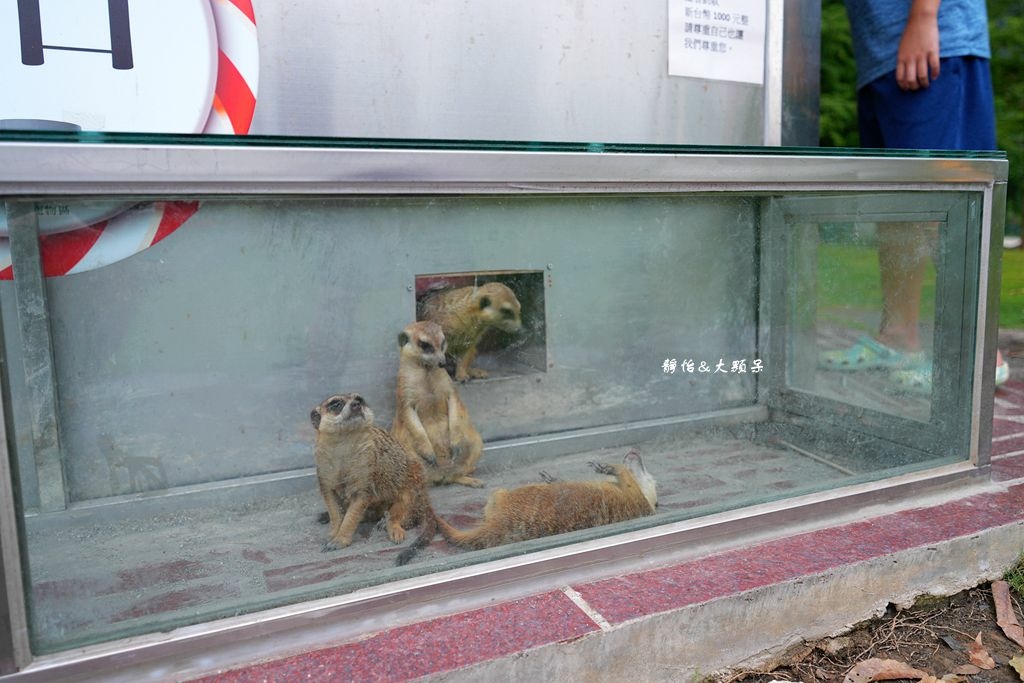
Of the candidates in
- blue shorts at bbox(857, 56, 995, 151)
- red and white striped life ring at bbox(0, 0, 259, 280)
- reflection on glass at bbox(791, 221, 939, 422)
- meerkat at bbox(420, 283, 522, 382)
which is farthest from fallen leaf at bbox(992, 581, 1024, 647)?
red and white striped life ring at bbox(0, 0, 259, 280)

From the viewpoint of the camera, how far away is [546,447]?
260 centimetres

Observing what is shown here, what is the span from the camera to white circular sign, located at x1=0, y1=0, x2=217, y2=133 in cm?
217

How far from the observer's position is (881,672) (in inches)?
78.8

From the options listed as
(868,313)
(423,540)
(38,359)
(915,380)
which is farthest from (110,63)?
(915,380)

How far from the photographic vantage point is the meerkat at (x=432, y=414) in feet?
7.64

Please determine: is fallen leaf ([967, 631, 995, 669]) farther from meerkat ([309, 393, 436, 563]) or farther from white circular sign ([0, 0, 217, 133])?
white circular sign ([0, 0, 217, 133])

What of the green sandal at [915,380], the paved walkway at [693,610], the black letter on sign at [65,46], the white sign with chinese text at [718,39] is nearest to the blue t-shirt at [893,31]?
the white sign with chinese text at [718,39]

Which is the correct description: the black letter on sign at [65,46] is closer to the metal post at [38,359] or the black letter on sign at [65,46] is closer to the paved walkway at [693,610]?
the metal post at [38,359]

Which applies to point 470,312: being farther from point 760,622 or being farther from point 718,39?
point 718,39

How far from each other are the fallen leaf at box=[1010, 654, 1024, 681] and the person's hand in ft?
7.78

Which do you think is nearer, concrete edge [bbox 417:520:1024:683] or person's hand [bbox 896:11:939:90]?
concrete edge [bbox 417:520:1024:683]

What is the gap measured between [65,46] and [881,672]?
106 inches

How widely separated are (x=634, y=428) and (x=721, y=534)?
63cm

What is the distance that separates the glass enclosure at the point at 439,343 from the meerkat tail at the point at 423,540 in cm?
3
